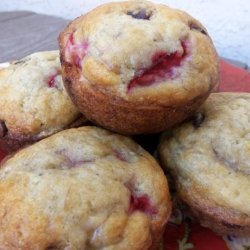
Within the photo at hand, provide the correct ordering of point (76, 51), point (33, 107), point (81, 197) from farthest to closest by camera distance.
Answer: point (33, 107)
point (76, 51)
point (81, 197)

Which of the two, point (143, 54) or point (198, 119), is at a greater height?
point (143, 54)

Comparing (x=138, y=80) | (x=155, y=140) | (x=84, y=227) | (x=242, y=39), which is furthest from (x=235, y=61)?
(x=84, y=227)

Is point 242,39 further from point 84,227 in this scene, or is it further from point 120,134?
point 84,227

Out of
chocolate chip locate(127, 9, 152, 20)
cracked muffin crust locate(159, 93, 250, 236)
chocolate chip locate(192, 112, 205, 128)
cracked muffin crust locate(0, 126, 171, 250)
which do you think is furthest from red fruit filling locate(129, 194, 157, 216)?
chocolate chip locate(127, 9, 152, 20)

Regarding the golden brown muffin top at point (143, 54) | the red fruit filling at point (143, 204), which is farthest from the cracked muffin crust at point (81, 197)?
the golden brown muffin top at point (143, 54)

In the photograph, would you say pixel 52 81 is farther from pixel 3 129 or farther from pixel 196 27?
pixel 196 27

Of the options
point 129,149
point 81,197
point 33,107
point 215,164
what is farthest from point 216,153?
point 33,107

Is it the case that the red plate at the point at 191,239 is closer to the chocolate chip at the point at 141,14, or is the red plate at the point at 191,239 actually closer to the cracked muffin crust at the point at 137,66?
the cracked muffin crust at the point at 137,66
